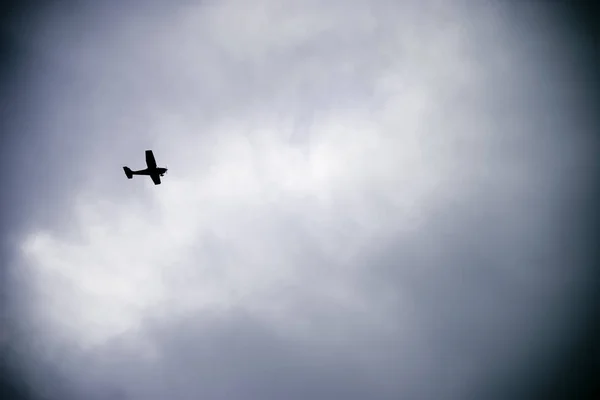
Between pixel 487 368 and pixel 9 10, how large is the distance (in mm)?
349816

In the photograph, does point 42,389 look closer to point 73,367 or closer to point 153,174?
point 73,367

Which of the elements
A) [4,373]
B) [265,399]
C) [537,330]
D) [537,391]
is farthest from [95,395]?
[537,330]

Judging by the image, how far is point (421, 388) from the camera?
136375 mm

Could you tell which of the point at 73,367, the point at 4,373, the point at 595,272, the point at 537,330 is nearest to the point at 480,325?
the point at 537,330

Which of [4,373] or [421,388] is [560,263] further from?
[4,373]

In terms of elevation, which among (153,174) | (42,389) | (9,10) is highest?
(9,10)

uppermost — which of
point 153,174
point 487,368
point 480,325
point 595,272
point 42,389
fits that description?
point 595,272

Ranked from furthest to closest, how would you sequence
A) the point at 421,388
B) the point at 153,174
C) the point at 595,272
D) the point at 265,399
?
the point at 595,272, the point at 265,399, the point at 421,388, the point at 153,174

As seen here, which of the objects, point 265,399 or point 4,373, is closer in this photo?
point 265,399

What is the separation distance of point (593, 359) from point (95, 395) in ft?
994

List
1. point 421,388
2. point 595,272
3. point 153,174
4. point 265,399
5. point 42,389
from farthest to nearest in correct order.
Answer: point 42,389 → point 595,272 → point 265,399 → point 421,388 → point 153,174

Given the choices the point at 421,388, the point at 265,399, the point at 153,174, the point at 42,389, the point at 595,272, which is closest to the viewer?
the point at 153,174

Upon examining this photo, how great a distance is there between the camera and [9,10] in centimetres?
15462

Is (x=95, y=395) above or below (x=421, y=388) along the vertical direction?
below
